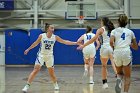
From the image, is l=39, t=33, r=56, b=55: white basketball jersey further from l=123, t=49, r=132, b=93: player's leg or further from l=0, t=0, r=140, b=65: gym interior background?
l=0, t=0, r=140, b=65: gym interior background

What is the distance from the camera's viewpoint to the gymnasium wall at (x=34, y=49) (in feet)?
69.8

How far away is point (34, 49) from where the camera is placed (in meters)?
21.2

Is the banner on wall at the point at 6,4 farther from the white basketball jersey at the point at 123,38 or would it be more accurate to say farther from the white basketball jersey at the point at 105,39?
the white basketball jersey at the point at 123,38

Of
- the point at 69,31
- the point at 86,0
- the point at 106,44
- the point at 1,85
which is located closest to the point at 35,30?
Result: the point at 69,31

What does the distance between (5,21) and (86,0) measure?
5436 mm

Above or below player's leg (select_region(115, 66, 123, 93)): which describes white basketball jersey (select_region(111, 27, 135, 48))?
above

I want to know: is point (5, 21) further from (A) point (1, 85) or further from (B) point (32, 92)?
(B) point (32, 92)

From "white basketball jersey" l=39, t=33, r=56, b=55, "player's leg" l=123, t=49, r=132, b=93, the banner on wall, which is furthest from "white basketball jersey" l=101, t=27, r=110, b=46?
the banner on wall

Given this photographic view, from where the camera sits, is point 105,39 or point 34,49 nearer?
point 105,39

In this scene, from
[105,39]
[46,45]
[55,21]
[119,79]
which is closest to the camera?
[119,79]

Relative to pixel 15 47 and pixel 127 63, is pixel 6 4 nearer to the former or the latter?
pixel 15 47

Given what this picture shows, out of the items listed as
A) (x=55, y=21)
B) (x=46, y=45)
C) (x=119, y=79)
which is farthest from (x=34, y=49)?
(x=119, y=79)

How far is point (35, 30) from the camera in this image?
21141 mm

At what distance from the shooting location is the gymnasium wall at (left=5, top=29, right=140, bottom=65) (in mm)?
21266
